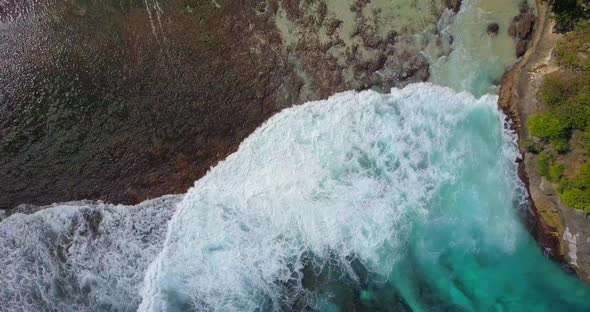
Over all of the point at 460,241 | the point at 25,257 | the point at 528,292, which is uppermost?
the point at 25,257

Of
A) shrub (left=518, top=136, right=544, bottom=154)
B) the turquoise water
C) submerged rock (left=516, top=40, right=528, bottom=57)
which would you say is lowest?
Answer: the turquoise water

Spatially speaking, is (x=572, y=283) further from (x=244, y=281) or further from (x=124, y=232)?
(x=124, y=232)

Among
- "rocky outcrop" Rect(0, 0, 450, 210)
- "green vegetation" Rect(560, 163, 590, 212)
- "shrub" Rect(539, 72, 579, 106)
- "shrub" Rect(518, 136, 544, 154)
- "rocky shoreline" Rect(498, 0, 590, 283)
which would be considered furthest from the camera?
"rocky outcrop" Rect(0, 0, 450, 210)

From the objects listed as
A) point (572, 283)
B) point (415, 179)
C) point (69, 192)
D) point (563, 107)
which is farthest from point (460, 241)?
point (69, 192)

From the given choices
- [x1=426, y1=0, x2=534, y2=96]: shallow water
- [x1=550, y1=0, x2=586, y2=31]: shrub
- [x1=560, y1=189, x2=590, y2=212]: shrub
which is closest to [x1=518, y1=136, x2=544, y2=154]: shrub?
[x1=560, y1=189, x2=590, y2=212]: shrub

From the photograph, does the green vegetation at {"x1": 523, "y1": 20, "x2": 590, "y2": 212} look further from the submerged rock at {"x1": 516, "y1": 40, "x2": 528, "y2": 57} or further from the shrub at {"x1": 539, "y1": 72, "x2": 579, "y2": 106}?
the submerged rock at {"x1": 516, "y1": 40, "x2": 528, "y2": 57}
